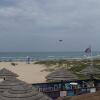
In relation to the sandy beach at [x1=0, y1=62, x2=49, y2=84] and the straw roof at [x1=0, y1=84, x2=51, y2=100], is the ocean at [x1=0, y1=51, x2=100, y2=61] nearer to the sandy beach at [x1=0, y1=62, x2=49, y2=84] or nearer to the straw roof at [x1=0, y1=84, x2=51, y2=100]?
the sandy beach at [x1=0, y1=62, x2=49, y2=84]

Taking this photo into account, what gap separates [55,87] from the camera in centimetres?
1733

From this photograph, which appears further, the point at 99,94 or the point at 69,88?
the point at 69,88

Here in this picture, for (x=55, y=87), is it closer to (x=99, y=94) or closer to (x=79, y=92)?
(x=79, y=92)

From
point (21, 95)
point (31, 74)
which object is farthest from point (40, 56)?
point (21, 95)

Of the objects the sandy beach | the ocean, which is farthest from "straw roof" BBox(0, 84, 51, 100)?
the ocean

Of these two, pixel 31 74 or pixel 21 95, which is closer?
pixel 21 95

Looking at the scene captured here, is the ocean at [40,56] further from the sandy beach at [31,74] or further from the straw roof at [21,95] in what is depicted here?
the straw roof at [21,95]

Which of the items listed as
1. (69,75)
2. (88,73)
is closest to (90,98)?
(69,75)

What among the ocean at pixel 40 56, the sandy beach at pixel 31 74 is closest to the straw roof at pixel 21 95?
the sandy beach at pixel 31 74

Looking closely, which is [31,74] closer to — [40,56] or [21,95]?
[21,95]

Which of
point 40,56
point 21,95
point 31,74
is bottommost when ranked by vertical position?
point 21,95

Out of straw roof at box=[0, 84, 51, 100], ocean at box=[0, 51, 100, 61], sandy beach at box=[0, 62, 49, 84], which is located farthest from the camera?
ocean at box=[0, 51, 100, 61]

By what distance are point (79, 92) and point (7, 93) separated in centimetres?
673

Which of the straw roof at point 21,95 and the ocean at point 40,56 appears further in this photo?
the ocean at point 40,56
